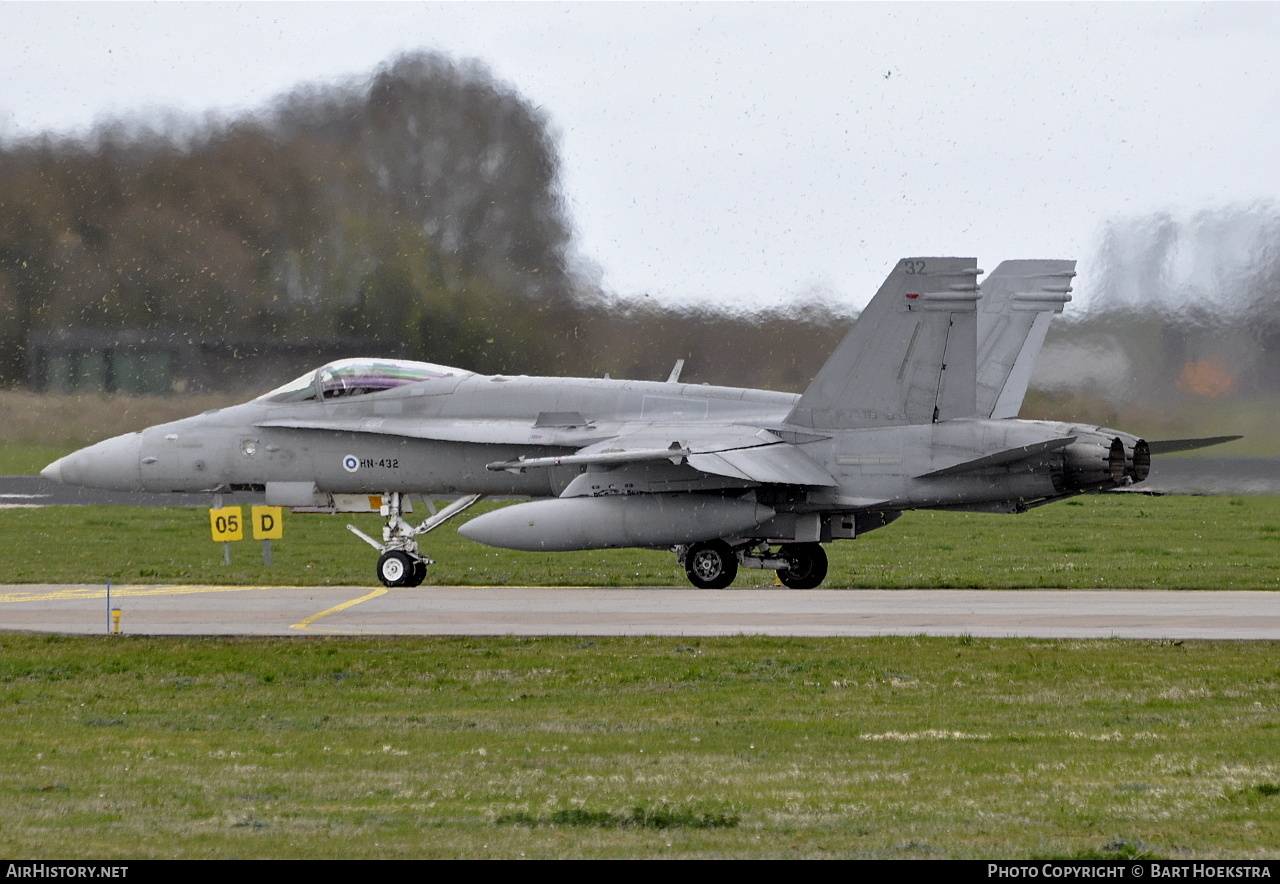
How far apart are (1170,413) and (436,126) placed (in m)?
13.7

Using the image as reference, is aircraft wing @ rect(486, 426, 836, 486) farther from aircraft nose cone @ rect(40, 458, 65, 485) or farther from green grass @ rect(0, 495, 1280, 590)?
aircraft nose cone @ rect(40, 458, 65, 485)

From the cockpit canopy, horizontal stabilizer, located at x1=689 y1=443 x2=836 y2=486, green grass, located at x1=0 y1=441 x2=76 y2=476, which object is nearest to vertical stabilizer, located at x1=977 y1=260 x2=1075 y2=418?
horizontal stabilizer, located at x1=689 y1=443 x2=836 y2=486

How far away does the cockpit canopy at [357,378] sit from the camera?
71.6 feet

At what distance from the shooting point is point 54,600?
19.1 m

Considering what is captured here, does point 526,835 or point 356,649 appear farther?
point 356,649

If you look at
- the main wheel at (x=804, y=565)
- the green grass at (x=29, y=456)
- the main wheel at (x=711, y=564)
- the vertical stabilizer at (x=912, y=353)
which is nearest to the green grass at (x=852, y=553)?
the main wheel at (x=804, y=565)

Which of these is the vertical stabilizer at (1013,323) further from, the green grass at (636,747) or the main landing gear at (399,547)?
the green grass at (636,747)

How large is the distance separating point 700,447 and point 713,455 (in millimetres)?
329

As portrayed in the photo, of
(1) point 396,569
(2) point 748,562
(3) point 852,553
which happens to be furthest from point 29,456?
(3) point 852,553

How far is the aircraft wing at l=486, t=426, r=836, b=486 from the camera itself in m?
19.0

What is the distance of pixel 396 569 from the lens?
21.2 metres

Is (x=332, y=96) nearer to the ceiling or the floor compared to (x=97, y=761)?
nearer to the ceiling

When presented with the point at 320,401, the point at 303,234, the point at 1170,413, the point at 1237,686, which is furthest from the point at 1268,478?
the point at 303,234

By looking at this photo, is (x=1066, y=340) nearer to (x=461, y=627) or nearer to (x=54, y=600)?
Answer: (x=461, y=627)
